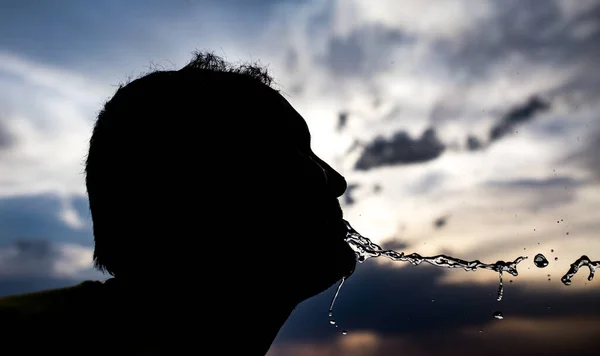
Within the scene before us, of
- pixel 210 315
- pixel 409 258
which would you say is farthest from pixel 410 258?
pixel 210 315

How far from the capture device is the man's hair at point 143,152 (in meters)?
2.29

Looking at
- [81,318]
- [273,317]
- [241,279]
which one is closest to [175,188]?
[241,279]

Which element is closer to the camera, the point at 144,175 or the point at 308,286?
the point at 144,175

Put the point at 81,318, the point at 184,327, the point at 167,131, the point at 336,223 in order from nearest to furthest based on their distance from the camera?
the point at 81,318 < the point at 184,327 < the point at 167,131 < the point at 336,223

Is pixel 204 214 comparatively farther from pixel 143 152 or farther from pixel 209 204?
pixel 143 152

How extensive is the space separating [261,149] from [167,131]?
1.63 feet

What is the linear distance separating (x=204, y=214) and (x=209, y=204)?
0.18ft

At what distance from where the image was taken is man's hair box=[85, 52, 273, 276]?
2291mm

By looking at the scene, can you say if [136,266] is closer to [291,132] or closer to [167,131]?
[167,131]

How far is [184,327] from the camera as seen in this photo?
219cm

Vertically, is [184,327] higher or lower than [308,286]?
lower

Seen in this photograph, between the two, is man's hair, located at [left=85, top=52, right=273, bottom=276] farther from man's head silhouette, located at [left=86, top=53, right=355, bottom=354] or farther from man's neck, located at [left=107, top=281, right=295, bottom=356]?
man's neck, located at [left=107, top=281, right=295, bottom=356]

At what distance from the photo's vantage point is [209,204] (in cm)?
232

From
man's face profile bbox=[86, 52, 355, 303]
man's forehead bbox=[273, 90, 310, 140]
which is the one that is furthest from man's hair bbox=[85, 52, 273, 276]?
man's forehead bbox=[273, 90, 310, 140]
